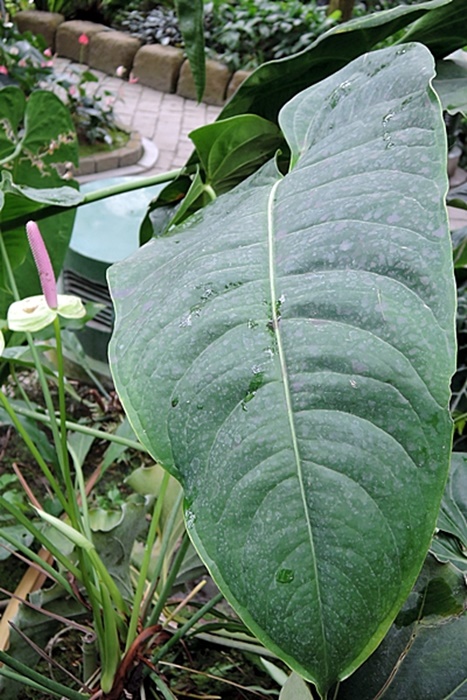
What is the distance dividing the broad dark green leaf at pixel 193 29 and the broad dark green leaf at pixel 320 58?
0.07 meters

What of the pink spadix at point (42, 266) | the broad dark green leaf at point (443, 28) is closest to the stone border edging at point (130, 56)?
the broad dark green leaf at point (443, 28)

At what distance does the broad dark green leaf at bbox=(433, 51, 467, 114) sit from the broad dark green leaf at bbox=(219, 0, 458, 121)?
0.09 ft

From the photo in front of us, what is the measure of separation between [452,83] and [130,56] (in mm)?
5567

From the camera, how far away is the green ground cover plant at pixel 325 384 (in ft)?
1.13

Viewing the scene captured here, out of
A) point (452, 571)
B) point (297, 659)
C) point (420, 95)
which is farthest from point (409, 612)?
point (420, 95)

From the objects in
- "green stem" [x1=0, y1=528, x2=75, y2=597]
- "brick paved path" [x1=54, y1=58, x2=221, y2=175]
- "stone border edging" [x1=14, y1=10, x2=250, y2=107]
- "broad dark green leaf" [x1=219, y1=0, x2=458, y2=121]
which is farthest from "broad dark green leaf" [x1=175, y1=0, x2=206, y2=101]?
"stone border edging" [x1=14, y1=10, x2=250, y2=107]

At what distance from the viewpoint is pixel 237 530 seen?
36 cm

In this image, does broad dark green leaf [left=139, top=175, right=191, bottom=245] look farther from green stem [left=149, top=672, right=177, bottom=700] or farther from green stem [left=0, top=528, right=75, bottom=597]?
green stem [left=149, top=672, right=177, bottom=700]

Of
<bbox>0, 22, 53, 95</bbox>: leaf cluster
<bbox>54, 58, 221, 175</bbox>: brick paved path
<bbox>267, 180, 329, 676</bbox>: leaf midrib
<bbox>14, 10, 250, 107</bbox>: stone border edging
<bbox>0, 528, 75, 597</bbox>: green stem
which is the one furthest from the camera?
<bbox>14, 10, 250, 107</bbox>: stone border edging

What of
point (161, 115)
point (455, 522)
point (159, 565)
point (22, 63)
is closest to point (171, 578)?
point (159, 565)

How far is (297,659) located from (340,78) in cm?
50

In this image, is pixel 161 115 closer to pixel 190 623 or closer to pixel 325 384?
pixel 190 623

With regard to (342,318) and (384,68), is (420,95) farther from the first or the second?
(342,318)

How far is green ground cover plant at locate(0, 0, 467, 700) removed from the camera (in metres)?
0.34
